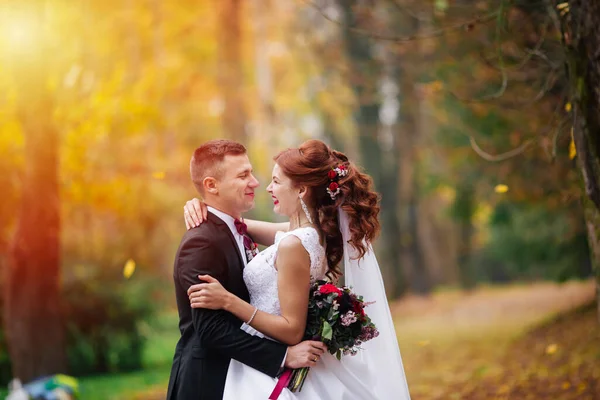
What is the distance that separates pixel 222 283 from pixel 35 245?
563 cm

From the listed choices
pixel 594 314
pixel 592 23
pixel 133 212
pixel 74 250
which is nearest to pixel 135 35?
pixel 133 212

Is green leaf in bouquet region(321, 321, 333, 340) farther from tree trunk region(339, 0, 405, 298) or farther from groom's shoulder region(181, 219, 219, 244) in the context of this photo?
tree trunk region(339, 0, 405, 298)

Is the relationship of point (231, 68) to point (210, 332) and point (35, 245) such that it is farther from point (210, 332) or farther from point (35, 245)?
point (210, 332)

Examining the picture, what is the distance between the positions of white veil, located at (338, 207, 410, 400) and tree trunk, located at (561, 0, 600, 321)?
1.35m

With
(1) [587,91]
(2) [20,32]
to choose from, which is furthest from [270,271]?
(2) [20,32]

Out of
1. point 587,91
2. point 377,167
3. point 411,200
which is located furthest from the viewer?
point 411,200

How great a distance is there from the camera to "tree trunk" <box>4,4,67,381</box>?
858 centimetres

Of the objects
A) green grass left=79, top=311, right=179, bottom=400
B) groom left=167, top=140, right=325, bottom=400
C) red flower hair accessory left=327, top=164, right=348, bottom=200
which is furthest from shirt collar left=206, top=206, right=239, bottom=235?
green grass left=79, top=311, right=179, bottom=400

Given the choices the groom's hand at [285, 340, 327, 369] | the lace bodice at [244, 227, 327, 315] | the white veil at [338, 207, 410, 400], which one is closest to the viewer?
the groom's hand at [285, 340, 327, 369]

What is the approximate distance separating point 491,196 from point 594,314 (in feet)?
7.62

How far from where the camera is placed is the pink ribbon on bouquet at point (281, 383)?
367cm

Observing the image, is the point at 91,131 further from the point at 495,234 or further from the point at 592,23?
the point at 495,234

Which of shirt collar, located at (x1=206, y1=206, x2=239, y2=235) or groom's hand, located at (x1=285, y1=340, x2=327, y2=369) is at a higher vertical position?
shirt collar, located at (x1=206, y1=206, x2=239, y2=235)

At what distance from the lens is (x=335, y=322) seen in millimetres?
3707
